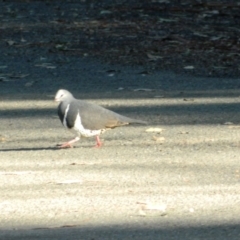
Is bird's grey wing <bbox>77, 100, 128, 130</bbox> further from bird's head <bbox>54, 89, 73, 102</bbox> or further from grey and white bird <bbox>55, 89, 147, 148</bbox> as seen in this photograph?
bird's head <bbox>54, 89, 73, 102</bbox>

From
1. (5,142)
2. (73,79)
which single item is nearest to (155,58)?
(73,79)

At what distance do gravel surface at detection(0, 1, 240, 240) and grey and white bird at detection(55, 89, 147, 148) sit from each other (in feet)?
0.84

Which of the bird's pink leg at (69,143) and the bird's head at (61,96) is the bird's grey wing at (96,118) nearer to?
the bird's head at (61,96)

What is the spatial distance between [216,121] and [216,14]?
10.1m

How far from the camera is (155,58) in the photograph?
15.3 m

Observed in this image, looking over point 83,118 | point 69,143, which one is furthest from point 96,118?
point 69,143

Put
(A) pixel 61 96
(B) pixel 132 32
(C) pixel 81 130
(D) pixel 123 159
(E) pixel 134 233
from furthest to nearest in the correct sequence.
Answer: (B) pixel 132 32, (A) pixel 61 96, (C) pixel 81 130, (D) pixel 123 159, (E) pixel 134 233

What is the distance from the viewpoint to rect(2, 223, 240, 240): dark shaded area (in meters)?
5.83

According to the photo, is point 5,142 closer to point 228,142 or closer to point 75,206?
point 228,142

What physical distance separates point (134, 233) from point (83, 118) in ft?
9.14

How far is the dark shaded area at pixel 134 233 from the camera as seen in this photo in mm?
5832

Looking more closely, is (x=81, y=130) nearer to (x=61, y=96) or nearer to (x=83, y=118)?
(x=83, y=118)

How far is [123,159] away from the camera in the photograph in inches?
335

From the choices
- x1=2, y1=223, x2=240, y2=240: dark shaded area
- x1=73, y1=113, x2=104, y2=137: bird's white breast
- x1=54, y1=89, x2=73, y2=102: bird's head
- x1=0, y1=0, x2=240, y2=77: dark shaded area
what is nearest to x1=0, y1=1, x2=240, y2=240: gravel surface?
x1=2, y1=223, x2=240, y2=240: dark shaded area
